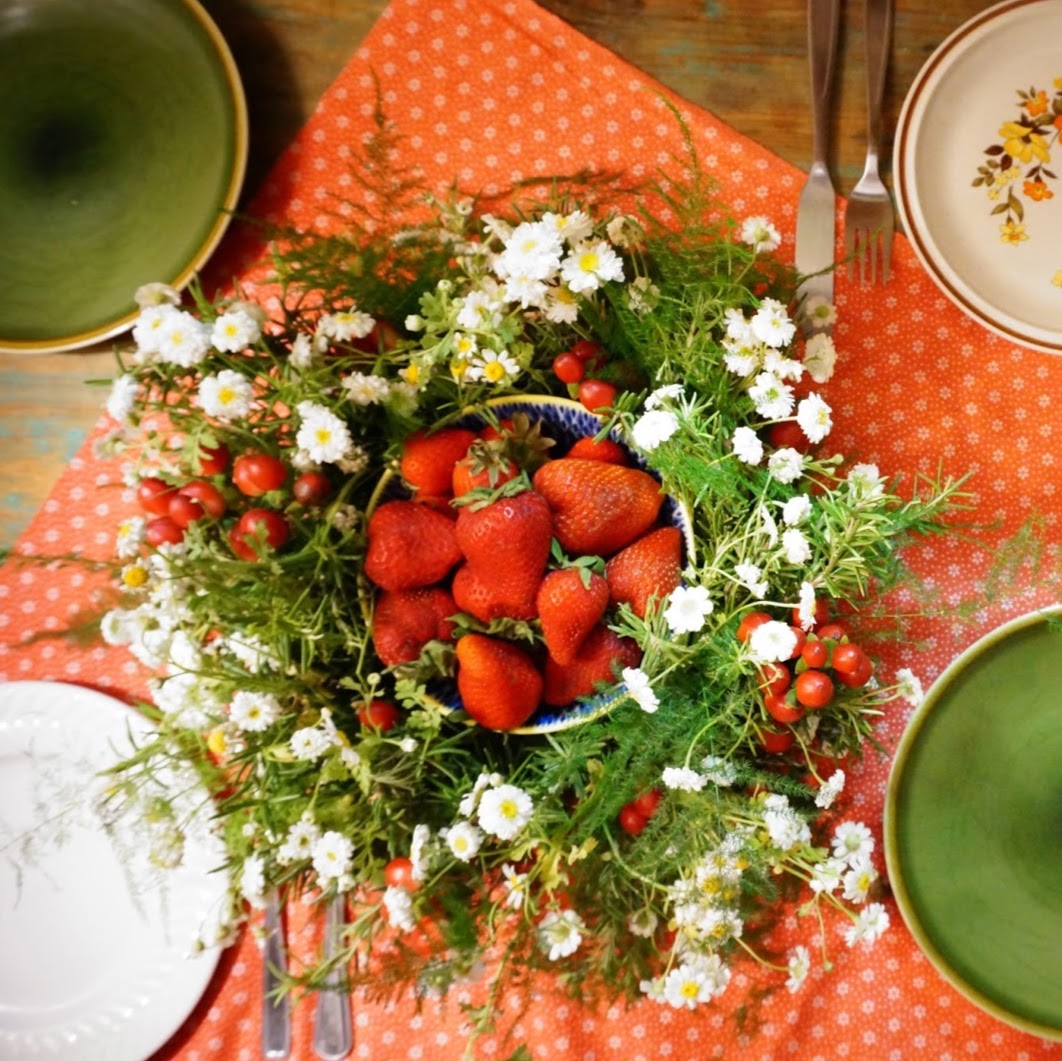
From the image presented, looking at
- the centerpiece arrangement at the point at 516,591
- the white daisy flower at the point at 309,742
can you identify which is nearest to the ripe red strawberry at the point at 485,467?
the centerpiece arrangement at the point at 516,591

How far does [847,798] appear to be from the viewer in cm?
80

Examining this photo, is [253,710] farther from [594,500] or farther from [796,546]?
[796,546]

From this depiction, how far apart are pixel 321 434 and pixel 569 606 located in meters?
0.21

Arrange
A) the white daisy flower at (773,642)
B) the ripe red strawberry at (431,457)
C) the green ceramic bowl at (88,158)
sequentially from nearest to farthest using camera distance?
the white daisy flower at (773,642) < the ripe red strawberry at (431,457) < the green ceramic bowl at (88,158)

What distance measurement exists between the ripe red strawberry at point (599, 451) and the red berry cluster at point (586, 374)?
3cm

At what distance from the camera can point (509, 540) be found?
67cm

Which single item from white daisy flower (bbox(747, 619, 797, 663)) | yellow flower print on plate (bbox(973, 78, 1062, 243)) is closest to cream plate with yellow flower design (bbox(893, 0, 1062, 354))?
yellow flower print on plate (bbox(973, 78, 1062, 243))

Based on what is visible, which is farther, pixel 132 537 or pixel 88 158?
pixel 88 158

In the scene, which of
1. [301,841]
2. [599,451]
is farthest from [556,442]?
[301,841]

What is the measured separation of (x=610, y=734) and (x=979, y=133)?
602 millimetres

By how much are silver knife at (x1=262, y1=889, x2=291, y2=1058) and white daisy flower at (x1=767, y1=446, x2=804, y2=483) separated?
1.74 ft

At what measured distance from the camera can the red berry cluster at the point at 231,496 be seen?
2.15ft

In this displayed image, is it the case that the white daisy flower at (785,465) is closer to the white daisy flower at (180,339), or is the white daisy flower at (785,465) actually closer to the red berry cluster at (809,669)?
the red berry cluster at (809,669)

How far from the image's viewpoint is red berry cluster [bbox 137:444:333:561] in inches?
25.8
